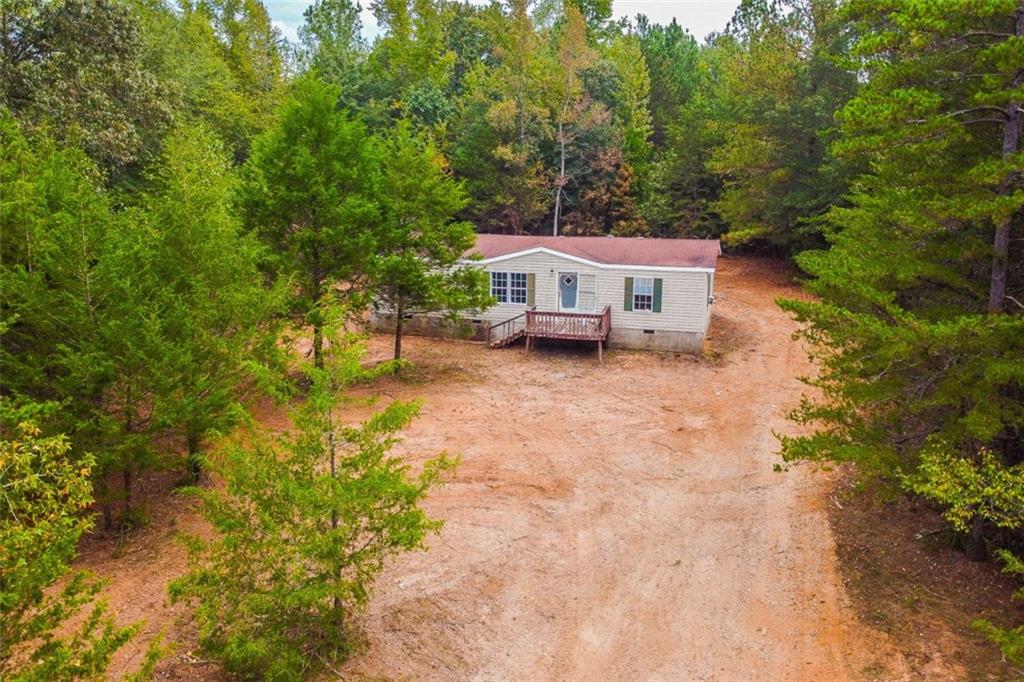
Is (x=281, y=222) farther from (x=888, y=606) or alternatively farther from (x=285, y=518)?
(x=888, y=606)

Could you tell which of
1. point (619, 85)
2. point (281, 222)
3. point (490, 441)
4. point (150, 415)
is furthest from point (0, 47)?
point (619, 85)

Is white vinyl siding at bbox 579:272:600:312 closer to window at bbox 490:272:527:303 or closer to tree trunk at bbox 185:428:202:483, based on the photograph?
window at bbox 490:272:527:303

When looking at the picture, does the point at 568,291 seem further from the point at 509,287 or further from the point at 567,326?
the point at 509,287

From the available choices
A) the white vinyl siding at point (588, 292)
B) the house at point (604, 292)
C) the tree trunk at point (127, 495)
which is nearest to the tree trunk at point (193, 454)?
the tree trunk at point (127, 495)

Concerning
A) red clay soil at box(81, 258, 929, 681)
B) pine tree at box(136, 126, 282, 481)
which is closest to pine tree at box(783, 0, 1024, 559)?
red clay soil at box(81, 258, 929, 681)

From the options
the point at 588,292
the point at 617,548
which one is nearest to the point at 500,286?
the point at 588,292

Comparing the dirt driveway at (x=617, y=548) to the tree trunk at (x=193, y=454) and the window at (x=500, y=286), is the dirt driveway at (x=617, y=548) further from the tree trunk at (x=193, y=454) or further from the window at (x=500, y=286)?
the window at (x=500, y=286)
